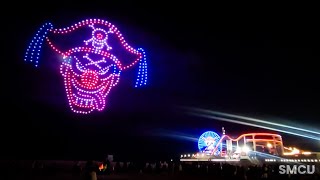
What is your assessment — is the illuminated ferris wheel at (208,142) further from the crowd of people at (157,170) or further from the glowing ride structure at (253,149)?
the crowd of people at (157,170)

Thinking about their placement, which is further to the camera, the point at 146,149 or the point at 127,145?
the point at 146,149

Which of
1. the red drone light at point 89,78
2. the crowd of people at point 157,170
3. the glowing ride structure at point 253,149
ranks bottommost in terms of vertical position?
the crowd of people at point 157,170

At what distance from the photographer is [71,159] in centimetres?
1752

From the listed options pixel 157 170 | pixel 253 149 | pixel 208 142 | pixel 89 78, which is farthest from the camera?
pixel 208 142

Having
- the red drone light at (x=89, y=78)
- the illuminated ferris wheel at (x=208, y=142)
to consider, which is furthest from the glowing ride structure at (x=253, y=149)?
the red drone light at (x=89, y=78)

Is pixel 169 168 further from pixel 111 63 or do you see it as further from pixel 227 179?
pixel 111 63

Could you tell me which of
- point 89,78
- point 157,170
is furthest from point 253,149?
point 89,78

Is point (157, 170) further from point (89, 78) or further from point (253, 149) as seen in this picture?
point (253, 149)

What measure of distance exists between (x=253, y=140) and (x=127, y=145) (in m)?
15.4

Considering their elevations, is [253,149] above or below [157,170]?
above

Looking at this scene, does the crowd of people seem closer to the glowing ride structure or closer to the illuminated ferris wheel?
the glowing ride structure

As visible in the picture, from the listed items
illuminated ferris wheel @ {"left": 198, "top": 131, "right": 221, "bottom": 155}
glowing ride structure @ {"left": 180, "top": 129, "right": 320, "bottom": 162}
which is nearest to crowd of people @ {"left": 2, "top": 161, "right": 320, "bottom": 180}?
glowing ride structure @ {"left": 180, "top": 129, "right": 320, "bottom": 162}

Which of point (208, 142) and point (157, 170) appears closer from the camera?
point (157, 170)

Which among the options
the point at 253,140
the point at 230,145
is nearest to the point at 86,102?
the point at 253,140
